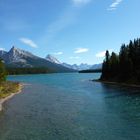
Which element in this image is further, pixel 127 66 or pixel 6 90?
pixel 127 66

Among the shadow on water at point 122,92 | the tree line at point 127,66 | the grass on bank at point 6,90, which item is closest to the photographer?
the shadow on water at point 122,92

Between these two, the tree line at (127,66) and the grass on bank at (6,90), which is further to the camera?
the tree line at (127,66)

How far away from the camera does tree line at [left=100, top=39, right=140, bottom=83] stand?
409 ft

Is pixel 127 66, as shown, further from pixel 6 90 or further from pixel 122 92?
pixel 6 90

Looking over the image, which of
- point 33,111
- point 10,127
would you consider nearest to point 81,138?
point 10,127

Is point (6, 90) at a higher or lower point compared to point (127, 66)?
lower

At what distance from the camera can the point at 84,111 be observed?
5181 centimetres

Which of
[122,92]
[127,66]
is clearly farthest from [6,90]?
[127,66]

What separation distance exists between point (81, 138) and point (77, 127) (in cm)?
585

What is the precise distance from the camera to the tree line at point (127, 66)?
124775 millimetres

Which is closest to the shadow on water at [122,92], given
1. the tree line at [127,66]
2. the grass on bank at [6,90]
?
the tree line at [127,66]

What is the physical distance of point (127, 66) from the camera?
12888cm

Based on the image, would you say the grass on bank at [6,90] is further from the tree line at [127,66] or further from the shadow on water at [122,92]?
the tree line at [127,66]

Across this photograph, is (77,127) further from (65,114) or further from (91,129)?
(65,114)
